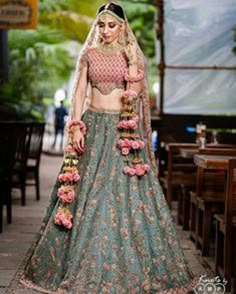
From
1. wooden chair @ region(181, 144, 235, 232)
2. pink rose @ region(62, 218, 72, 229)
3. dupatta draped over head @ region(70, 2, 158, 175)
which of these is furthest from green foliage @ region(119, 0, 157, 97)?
pink rose @ region(62, 218, 72, 229)

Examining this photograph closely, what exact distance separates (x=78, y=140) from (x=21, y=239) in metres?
2.03

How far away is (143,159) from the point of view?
473 centimetres

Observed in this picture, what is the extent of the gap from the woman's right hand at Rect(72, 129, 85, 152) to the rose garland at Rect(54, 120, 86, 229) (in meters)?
0.02

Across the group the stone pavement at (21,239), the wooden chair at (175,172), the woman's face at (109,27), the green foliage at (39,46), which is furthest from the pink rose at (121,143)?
the green foliage at (39,46)

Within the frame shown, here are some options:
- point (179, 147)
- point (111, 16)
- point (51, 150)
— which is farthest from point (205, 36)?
point (51, 150)

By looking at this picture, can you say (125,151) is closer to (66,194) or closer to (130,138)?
(130,138)

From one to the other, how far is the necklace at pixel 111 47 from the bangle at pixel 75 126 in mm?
477

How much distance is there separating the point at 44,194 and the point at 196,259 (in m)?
4.48

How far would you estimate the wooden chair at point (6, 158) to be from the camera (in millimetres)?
6875

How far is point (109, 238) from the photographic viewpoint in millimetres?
4477

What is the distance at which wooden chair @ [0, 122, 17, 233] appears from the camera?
22.6 feet

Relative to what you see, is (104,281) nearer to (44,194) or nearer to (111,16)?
(111,16)

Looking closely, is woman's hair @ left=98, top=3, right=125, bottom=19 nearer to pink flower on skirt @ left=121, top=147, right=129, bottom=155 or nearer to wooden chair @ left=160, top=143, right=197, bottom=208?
pink flower on skirt @ left=121, top=147, right=129, bottom=155

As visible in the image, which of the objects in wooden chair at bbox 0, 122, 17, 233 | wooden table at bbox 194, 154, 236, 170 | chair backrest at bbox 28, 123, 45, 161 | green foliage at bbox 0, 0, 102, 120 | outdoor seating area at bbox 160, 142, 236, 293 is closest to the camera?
outdoor seating area at bbox 160, 142, 236, 293
